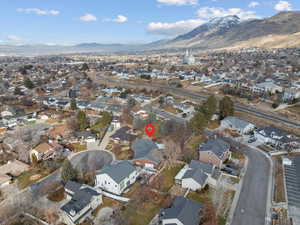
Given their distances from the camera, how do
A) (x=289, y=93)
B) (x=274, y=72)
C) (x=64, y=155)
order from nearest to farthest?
(x=64, y=155)
(x=289, y=93)
(x=274, y=72)

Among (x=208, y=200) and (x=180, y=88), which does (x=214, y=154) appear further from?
(x=180, y=88)

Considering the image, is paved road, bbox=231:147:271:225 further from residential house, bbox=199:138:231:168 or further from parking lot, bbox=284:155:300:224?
residential house, bbox=199:138:231:168

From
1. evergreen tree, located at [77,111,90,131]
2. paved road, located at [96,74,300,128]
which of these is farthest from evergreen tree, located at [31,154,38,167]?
paved road, located at [96,74,300,128]

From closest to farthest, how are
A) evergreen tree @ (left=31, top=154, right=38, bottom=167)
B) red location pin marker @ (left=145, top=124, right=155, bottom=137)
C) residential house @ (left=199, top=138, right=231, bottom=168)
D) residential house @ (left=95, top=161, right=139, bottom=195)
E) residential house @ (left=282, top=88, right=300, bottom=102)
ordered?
residential house @ (left=95, top=161, right=139, bottom=195), residential house @ (left=199, top=138, right=231, bottom=168), evergreen tree @ (left=31, top=154, right=38, bottom=167), red location pin marker @ (left=145, top=124, right=155, bottom=137), residential house @ (left=282, top=88, right=300, bottom=102)

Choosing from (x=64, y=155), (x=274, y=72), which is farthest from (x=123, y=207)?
(x=274, y=72)

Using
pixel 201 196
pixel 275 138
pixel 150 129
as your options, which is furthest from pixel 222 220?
pixel 150 129
